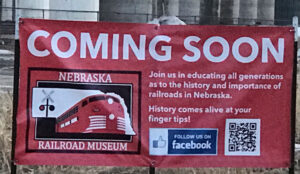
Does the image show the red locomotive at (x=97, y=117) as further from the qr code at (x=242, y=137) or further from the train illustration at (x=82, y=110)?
the qr code at (x=242, y=137)

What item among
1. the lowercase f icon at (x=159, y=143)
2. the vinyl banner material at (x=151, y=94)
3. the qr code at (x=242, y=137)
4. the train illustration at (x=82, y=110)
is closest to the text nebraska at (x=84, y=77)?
the vinyl banner material at (x=151, y=94)

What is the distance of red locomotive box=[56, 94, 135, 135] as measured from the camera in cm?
565

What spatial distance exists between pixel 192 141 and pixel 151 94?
0.69 m

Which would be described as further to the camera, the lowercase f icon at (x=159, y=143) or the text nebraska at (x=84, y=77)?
the lowercase f icon at (x=159, y=143)

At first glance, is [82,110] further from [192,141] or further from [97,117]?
[192,141]

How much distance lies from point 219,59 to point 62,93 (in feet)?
5.68

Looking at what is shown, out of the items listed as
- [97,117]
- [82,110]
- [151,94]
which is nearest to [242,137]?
[151,94]

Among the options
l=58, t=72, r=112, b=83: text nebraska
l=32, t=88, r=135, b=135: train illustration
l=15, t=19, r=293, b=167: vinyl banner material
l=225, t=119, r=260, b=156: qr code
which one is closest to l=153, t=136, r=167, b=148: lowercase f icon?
l=15, t=19, r=293, b=167: vinyl banner material

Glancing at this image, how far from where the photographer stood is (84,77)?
5648mm

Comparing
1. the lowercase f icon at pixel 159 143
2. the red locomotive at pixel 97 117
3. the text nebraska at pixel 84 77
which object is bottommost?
the lowercase f icon at pixel 159 143

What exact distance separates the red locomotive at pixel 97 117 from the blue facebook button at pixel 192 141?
48 cm

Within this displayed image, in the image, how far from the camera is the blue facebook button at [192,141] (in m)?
5.77

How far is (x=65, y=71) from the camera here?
18.5 feet

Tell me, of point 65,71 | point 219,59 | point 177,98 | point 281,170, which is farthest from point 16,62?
point 281,170
